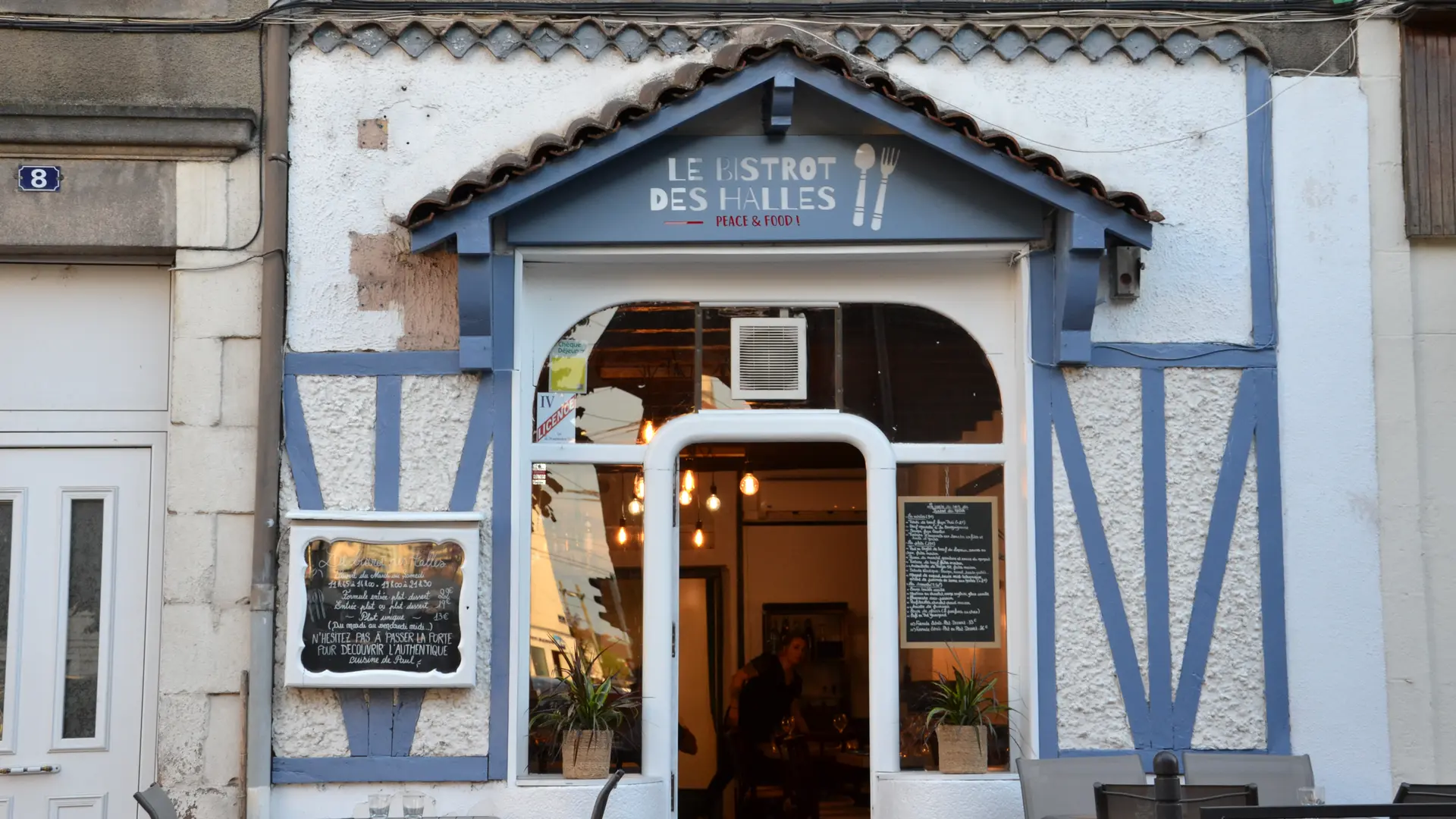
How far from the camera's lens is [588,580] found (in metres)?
6.71

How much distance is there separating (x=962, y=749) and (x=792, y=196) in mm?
2569

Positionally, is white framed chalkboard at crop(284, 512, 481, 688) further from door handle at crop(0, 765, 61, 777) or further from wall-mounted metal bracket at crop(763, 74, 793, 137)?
wall-mounted metal bracket at crop(763, 74, 793, 137)

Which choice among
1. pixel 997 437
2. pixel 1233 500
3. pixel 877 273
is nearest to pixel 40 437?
pixel 877 273

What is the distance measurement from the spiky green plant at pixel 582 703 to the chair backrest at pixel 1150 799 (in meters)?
2.26

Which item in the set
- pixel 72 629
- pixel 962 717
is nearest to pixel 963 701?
pixel 962 717

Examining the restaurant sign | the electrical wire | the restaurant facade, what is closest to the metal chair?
the restaurant facade

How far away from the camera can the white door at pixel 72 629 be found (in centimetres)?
651

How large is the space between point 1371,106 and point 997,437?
7.67 ft

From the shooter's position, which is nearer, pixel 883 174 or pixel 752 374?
pixel 883 174

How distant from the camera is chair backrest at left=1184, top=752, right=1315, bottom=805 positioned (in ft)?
20.4

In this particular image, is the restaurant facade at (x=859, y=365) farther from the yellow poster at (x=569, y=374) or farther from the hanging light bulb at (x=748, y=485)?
the hanging light bulb at (x=748, y=485)

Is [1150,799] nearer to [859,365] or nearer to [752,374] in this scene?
[859,365]

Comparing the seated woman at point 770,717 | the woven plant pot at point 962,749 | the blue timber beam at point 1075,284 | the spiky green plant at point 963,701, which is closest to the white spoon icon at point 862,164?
the blue timber beam at point 1075,284

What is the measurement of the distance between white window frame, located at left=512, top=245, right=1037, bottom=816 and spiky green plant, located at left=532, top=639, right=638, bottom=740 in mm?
107
